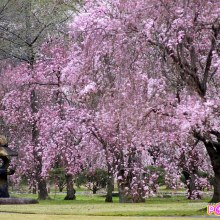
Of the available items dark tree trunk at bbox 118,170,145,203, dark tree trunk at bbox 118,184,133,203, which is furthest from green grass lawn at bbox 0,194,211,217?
dark tree trunk at bbox 118,184,133,203

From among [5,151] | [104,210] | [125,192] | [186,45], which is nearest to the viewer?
[186,45]

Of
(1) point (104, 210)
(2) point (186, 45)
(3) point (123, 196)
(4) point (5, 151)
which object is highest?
(2) point (186, 45)

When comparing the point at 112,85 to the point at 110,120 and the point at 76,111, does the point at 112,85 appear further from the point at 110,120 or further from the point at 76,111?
the point at 76,111

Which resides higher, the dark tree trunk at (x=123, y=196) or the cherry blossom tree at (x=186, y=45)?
the cherry blossom tree at (x=186, y=45)

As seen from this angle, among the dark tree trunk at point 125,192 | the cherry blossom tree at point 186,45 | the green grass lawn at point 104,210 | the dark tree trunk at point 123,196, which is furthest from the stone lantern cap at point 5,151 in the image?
the cherry blossom tree at point 186,45

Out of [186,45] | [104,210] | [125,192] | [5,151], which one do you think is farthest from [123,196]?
[186,45]

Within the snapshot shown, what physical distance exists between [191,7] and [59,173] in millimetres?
20146

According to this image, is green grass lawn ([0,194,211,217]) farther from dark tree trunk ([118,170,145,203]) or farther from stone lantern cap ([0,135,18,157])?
dark tree trunk ([118,170,145,203])

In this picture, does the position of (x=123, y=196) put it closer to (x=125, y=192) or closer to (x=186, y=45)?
(x=125, y=192)

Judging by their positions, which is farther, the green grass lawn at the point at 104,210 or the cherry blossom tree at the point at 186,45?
the green grass lawn at the point at 104,210

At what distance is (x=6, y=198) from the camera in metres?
25.9

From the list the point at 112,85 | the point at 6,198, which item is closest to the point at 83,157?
the point at 6,198

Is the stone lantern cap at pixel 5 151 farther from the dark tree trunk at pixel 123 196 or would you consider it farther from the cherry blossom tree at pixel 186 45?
the cherry blossom tree at pixel 186 45

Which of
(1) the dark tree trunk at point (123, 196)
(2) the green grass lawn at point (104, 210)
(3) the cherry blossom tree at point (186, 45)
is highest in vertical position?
(3) the cherry blossom tree at point (186, 45)
